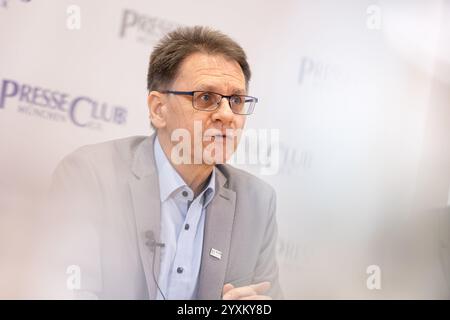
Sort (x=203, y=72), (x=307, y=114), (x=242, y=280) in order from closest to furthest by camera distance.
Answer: (x=203, y=72) → (x=242, y=280) → (x=307, y=114)

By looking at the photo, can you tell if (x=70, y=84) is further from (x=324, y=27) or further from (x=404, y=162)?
(x=404, y=162)

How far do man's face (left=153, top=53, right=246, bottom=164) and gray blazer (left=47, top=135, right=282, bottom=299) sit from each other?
15 centimetres

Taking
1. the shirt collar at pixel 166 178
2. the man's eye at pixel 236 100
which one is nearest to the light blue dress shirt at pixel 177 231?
the shirt collar at pixel 166 178

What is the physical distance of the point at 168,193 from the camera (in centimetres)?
197

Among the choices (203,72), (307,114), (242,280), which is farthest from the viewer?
(307,114)

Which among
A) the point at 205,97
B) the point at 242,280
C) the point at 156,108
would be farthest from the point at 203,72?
the point at 242,280

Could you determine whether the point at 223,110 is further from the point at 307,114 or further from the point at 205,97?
the point at 307,114

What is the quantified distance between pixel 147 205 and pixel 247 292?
53cm

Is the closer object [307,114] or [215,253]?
[215,253]

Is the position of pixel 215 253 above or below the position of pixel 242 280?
above

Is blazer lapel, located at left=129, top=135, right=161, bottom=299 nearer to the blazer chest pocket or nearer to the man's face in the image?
the man's face

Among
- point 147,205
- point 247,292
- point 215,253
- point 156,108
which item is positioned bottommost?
point 247,292

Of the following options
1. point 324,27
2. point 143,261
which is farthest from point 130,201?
point 324,27

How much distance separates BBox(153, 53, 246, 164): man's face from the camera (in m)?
1.90
